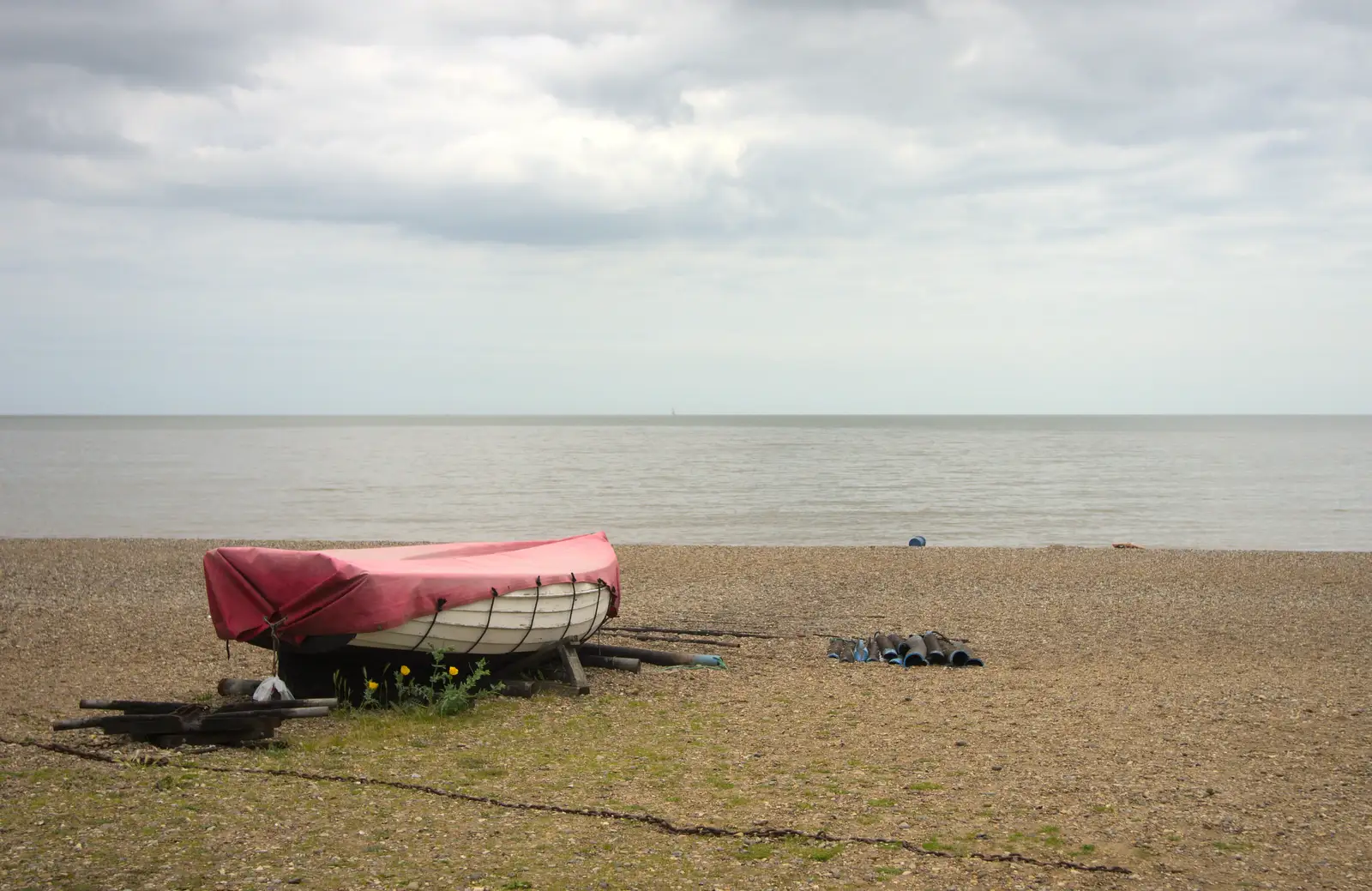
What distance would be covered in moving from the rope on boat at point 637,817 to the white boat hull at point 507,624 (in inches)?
70.3

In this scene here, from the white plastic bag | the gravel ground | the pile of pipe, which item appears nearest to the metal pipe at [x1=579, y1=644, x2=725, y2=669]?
the gravel ground

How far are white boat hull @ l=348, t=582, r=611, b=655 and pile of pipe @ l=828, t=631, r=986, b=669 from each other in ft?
10.6

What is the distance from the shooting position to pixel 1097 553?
24312 millimetres

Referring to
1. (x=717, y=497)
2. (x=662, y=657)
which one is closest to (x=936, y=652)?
(x=662, y=657)

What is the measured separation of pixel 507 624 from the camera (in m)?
10.1

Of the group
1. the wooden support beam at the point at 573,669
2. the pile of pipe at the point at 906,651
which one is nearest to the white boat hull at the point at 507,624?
the wooden support beam at the point at 573,669

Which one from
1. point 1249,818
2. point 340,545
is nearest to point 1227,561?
point 1249,818

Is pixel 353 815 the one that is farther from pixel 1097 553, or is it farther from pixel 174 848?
pixel 1097 553

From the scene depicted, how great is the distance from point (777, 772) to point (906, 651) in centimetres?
481

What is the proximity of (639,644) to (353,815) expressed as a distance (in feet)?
22.6

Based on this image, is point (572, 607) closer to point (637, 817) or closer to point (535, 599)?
point (535, 599)

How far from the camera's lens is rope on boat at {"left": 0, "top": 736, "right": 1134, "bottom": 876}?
605 centimetres

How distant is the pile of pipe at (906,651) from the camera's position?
12.3m

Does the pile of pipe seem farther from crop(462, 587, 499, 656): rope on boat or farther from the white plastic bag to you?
the white plastic bag
